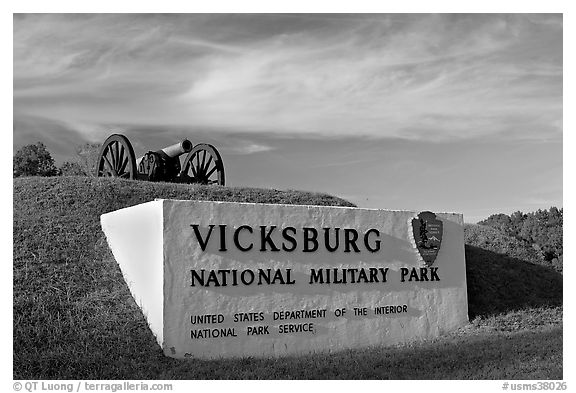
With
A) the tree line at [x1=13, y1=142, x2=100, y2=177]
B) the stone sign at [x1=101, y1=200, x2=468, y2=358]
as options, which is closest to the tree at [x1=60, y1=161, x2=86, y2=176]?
the tree line at [x1=13, y1=142, x2=100, y2=177]

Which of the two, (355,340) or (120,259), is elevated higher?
(120,259)

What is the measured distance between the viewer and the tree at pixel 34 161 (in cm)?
3269

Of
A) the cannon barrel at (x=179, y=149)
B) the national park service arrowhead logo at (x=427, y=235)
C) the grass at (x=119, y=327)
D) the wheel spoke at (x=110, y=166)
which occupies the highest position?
the cannon barrel at (x=179, y=149)

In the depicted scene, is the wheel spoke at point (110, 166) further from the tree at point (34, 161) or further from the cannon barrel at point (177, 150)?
the tree at point (34, 161)

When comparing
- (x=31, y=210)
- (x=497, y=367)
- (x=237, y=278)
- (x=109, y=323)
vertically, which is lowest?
(x=497, y=367)

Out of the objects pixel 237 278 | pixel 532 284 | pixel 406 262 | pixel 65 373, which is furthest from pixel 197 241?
pixel 532 284

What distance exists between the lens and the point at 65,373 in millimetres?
9773

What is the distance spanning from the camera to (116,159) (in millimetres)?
21828

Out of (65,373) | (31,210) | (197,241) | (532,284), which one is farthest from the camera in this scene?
(532,284)

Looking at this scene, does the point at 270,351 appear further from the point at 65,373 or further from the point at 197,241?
the point at 65,373

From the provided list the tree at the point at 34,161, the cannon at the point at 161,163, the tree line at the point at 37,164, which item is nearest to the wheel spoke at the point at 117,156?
the cannon at the point at 161,163

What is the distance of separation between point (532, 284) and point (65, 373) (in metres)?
12.8

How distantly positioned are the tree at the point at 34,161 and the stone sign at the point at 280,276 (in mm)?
20530

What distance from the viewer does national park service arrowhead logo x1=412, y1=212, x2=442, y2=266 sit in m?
14.1
